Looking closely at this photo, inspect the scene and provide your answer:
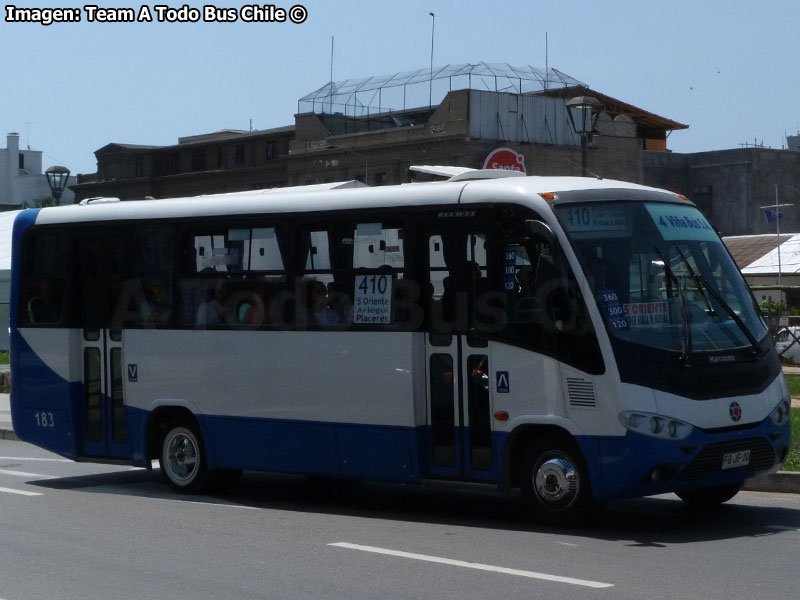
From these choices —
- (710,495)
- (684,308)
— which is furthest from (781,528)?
(684,308)

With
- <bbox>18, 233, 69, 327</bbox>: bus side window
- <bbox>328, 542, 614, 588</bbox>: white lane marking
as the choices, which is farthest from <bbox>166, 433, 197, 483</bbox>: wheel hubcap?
<bbox>328, 542, 614, 588</bbox>: white lane marking

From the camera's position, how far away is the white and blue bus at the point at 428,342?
990 cm

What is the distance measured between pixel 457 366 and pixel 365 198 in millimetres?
1827

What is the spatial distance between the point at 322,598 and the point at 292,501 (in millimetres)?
4992

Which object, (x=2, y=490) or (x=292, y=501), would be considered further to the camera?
(x=2, y=490)

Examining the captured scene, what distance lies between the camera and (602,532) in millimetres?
10102

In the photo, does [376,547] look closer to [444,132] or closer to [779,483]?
[779,483]

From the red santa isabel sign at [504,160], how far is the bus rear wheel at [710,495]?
47.0 m

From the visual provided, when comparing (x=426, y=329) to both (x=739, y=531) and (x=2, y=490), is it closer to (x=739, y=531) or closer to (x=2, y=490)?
(x=739, y=531)

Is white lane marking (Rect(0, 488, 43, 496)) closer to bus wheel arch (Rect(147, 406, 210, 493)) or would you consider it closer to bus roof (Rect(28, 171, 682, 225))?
bus wheel arch (Rect(147, 406, 210, 493))

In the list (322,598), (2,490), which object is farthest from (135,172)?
(322,598)

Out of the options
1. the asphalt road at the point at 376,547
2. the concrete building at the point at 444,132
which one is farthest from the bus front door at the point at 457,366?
the concrete building at the point at 444,132

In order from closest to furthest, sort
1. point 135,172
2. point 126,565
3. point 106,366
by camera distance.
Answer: point 126,565, point 106,366, point 135,172

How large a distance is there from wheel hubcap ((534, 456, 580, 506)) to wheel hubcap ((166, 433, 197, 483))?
13.8 feet
